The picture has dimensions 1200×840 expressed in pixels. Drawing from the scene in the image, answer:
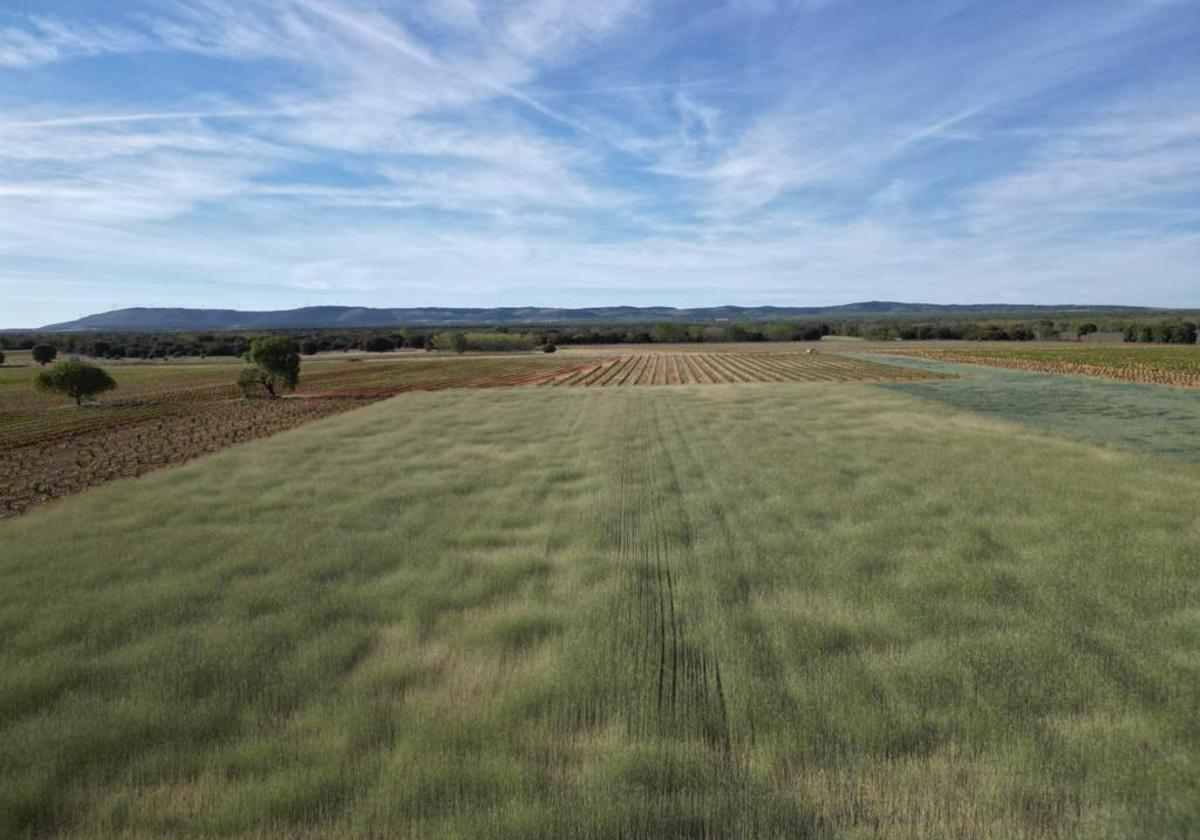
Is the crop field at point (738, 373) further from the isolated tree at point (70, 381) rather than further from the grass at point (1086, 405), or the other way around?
the isolated tree at point (70, 381)

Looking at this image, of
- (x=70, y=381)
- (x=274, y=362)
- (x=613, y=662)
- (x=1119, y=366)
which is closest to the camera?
(x=613, y=662)

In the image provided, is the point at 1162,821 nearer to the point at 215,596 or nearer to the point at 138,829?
the point at 138,829

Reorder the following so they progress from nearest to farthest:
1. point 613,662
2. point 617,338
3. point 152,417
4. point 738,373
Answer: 1. point 613,662
2. point 152,417
3. point 738,373
4. point 617,338

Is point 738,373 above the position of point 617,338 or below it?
below

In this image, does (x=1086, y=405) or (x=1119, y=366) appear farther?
(x=1119, y=366)

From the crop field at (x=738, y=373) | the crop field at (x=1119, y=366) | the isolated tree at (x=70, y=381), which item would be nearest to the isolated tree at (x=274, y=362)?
the isolated tree at (x=70, y=381)

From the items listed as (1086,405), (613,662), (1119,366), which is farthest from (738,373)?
(613,662)

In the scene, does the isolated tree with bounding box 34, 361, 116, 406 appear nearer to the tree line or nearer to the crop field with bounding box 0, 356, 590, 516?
the crop field with bounding box 0, 356, 590, 516

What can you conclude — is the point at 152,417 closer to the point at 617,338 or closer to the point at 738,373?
the point at 738,373
